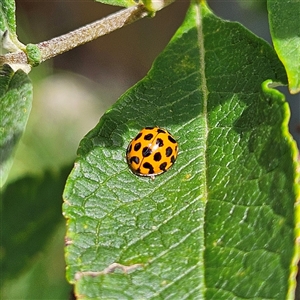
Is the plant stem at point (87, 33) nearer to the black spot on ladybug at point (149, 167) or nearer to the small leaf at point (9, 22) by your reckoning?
the small leaf at point (9, 22)

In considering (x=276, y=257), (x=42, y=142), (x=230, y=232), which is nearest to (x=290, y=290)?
(x=276, y=257)

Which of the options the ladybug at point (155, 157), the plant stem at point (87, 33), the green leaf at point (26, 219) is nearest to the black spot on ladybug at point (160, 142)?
the ladybug at point (155, 157)

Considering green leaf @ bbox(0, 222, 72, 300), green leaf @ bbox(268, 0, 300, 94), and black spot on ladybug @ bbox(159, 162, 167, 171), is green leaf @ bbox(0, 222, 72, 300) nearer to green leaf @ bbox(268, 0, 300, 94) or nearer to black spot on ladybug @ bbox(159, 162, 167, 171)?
black spot on ladybug @ bbox(159, 162, 167, 171)

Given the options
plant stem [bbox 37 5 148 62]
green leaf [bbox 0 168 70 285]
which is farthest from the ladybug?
green leaf [bbox 0 168 70 285]

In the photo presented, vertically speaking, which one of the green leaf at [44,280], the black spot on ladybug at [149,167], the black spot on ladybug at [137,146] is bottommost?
the green leaf at [44,280]

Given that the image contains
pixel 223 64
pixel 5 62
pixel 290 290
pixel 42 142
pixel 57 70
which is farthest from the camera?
pixel 57 70

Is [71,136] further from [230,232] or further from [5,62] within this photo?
[230,232]
